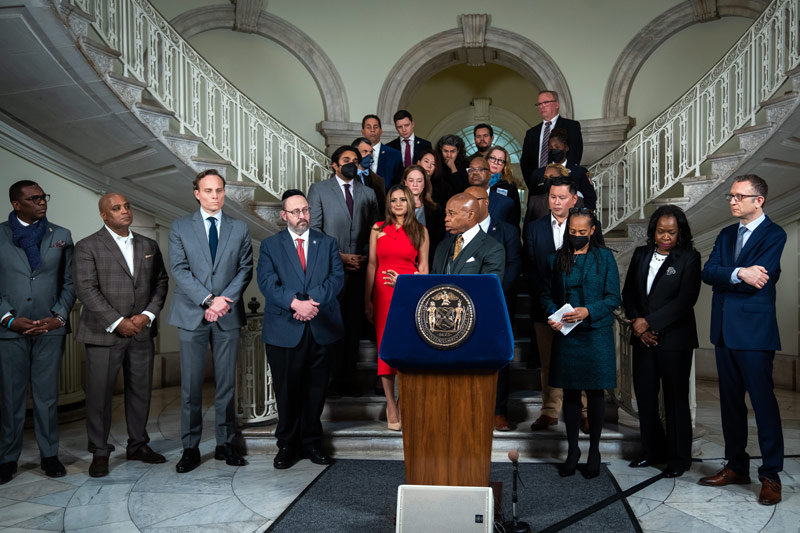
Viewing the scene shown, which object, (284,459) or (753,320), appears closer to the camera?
(753,320)

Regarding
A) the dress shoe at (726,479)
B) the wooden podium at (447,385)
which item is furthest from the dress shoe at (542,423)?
the wooden podium at (447,385)

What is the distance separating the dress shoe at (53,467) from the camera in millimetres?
4035

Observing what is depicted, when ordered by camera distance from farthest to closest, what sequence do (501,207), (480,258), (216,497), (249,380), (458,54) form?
(458,54), (501,207), (249,380), (216,497), (480,258)

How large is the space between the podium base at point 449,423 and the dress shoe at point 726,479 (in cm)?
157

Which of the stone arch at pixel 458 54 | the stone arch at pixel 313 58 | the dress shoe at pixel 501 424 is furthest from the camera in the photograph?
the stone arch at pixel 313 58

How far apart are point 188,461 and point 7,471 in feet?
3.25

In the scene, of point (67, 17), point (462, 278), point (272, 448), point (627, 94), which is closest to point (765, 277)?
point (462, 278)

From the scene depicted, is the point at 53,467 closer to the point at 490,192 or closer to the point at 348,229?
the point at 348,229

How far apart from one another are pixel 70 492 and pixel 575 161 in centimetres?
422

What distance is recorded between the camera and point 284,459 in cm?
409

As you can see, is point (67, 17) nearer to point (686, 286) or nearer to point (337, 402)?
point (337, 402)

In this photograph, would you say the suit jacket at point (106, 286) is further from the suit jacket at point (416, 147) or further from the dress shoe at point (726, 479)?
the dress shoe at point (726, 479)

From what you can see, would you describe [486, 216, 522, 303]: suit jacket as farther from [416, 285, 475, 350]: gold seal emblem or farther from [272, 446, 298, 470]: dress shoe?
[416, 285, 475, 350]: gold seal emblem

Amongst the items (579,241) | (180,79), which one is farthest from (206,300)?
(180,79)
